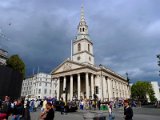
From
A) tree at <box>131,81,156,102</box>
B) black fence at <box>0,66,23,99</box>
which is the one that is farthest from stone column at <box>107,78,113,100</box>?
tree at <box>131,81,156,102</box>

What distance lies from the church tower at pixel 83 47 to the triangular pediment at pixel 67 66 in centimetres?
500

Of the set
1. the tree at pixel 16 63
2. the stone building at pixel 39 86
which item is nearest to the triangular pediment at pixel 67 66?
the tree at pixel 16 63

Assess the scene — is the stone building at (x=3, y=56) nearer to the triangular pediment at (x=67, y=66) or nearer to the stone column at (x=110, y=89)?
the triangular pediment at (x=67, y=66)

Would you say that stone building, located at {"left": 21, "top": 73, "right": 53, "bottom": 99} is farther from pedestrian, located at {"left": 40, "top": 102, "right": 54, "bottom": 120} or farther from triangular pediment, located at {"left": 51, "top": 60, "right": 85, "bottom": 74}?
pedestrian, located at {"left": 40, "top": 102, "right": 54, "bottom": 120}

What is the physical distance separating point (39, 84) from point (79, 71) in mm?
39387

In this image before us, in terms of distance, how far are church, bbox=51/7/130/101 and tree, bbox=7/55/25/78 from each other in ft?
47.7

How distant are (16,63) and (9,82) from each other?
26.4 metres

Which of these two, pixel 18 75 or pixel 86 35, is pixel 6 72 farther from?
pixel 86 35

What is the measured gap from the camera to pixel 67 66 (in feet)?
200

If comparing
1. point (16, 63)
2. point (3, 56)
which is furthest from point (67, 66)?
point (3, 56)

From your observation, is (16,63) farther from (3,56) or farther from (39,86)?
(39,86)

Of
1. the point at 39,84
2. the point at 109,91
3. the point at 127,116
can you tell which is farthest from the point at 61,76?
the point at 127,116

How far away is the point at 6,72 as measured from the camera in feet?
80.7

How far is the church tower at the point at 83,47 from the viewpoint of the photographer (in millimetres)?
63812
